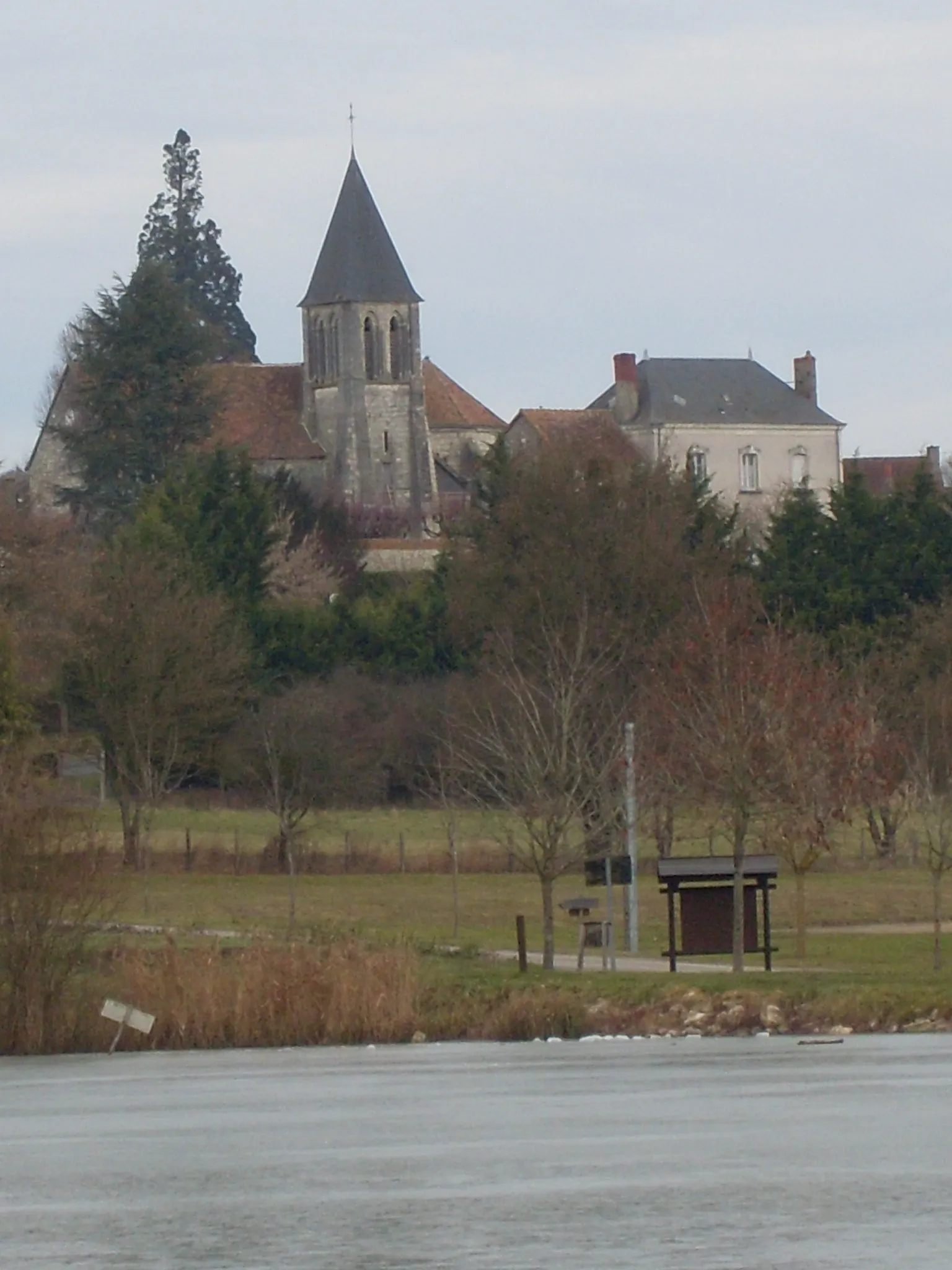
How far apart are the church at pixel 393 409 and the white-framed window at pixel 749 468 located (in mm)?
61

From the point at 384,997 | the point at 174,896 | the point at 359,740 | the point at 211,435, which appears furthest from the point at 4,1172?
the point at 211,435

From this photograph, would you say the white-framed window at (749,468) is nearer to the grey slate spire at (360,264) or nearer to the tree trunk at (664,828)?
the grey slate spire at (360,264)

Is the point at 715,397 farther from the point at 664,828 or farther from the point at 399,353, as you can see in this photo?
the point at 664,828

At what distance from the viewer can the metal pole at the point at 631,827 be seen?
4256 cm

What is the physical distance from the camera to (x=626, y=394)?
445ft

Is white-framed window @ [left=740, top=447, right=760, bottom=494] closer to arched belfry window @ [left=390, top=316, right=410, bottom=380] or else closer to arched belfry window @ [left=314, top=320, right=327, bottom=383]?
arched belfry window @ [left=390, top=316, right=410, bottom=380]

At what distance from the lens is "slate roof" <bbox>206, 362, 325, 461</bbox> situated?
13388 centimetres

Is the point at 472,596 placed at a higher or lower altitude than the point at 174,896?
higher

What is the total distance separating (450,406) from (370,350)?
11.5 meters

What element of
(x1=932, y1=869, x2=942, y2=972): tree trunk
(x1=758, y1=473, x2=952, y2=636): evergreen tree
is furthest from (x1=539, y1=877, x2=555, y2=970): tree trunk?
(x1=758, y1=473, x2=952, y2=636): evergreen tree

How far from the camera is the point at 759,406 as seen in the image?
138625 millimetres

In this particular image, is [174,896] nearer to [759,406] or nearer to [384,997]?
[384,997]

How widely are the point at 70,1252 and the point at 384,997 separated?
14.8 metres

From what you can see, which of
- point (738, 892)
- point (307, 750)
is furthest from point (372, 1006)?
point (307, 750)
